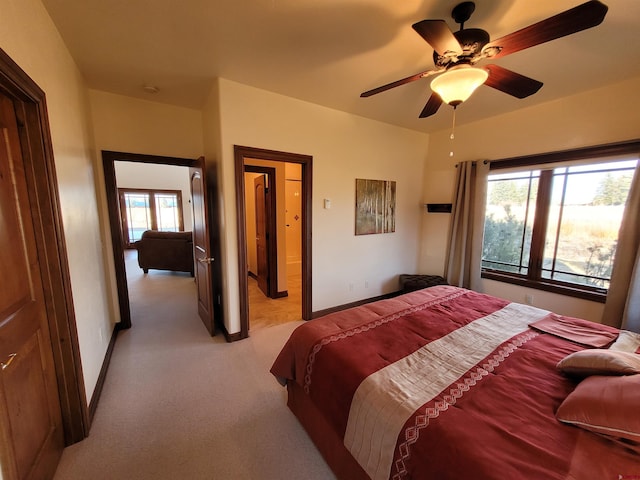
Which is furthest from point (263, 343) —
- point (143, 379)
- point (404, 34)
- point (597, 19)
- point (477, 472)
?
point (597, 19)

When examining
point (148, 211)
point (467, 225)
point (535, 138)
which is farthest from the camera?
point (148, 211)

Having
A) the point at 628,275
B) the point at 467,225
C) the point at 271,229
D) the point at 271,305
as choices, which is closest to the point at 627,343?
the point at 628,275

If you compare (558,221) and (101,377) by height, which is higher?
(558,221)

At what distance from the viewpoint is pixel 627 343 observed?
1485mm

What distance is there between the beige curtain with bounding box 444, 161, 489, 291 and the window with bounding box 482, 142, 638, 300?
0.69ft

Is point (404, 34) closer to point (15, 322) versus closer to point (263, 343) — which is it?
point (15, 322)

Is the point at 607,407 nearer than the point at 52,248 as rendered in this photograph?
Yes

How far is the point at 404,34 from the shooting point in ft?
5.72

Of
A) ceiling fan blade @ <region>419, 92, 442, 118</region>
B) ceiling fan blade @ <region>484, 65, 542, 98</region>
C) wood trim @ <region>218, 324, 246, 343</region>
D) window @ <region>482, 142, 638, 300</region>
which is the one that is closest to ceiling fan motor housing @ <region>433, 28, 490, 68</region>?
ceiling fan blade @ <region>484, 65, 542, 98</region>

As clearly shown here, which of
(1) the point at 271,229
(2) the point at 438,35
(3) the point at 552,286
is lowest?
(3) the point at 552,286

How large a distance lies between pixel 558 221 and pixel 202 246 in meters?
4.12

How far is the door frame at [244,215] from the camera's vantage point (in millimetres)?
2562

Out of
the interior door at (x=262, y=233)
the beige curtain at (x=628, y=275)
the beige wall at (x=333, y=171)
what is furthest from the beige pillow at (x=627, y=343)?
the interior door at (x=262, y=233)

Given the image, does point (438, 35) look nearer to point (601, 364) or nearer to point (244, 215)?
point (601, 364)
